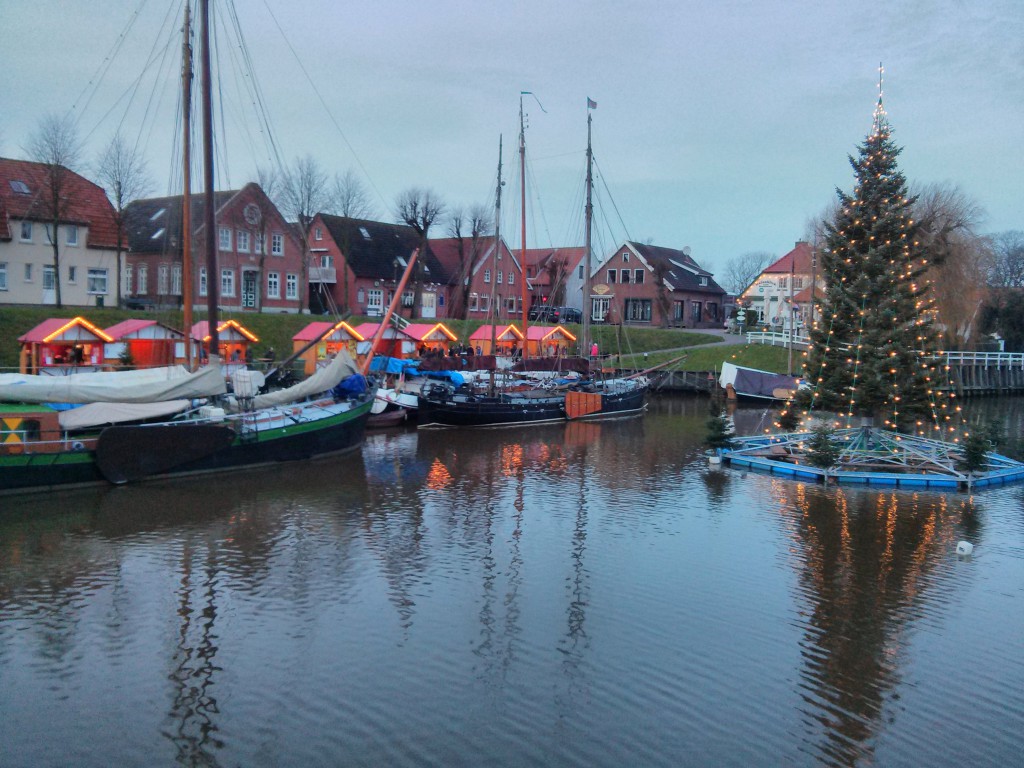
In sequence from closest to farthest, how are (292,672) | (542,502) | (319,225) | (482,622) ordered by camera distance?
(292,672) < (482,622) < (542,502) < (319,225)

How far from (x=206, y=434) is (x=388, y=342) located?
25095 millimetres

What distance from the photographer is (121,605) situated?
14078mm

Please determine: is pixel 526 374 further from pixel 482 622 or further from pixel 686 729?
pixel 686 729

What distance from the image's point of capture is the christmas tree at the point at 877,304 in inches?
981

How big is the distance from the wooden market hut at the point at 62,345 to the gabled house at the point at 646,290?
46.6 metres

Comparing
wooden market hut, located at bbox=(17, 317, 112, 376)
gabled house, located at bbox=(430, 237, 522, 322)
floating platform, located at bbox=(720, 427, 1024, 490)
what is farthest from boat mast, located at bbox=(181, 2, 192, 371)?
gabled house, located at bbox=(430, 237, 522, 322)

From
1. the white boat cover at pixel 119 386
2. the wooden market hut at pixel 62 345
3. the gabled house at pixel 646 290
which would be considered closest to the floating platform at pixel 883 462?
the white boat cover at pixel 119 386

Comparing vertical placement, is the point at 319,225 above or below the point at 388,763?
above

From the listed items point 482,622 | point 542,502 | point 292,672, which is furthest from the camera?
point 542,502

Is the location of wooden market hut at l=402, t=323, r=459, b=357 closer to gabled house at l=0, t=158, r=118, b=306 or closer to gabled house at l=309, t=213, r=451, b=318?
gabled house at l=309, t=213, r=451, b=318

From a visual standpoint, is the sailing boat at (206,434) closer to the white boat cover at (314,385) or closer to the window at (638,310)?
the white boat cover at (314,385)

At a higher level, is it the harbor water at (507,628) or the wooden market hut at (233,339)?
the wooden market hut at (233,339)

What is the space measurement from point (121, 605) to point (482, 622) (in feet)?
19.9

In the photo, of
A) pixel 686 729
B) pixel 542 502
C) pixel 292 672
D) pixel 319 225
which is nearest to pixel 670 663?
pixel 686 729
